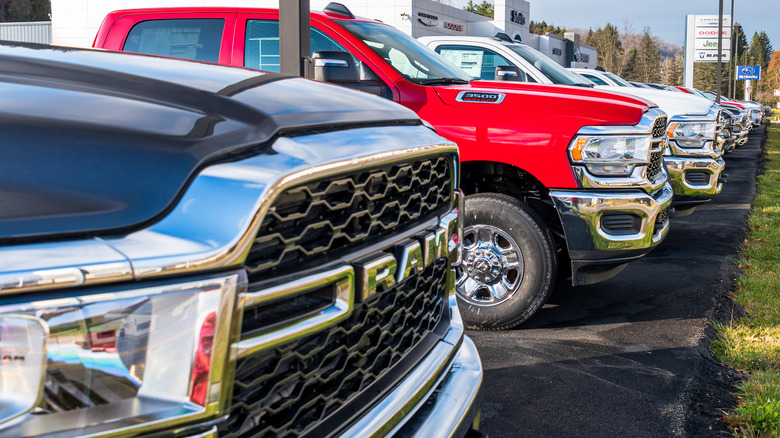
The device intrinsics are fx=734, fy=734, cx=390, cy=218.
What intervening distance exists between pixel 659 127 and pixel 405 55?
1977 millimetres

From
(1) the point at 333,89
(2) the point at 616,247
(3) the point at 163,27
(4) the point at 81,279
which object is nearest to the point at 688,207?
(2) the point at 616,247

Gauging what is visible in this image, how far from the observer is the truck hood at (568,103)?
4.66m

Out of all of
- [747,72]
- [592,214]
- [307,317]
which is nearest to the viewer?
[307,317]

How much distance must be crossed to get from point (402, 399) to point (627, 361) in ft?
9.75

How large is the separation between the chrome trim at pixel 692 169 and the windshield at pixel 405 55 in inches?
149

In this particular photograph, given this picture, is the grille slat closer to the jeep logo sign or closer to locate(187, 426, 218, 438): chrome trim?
locate(187, 426, 218, 438): chrome trim

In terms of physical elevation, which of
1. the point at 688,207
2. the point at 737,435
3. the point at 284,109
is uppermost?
the point at 284,109

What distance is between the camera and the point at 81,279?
41.9 inches

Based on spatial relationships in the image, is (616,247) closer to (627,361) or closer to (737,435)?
(627,361)

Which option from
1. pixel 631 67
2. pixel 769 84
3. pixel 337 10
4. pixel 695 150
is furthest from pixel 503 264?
pixel 769 84

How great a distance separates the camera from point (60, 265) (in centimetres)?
106

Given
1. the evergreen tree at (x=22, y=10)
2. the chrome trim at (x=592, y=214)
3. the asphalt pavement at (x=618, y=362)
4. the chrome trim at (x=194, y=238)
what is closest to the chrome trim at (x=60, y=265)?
the chrome trim at (x=194, y=238)

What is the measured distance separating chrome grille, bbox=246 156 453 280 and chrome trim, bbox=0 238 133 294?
0.82 ft

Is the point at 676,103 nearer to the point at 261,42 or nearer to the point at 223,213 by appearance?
the point at 261,42
